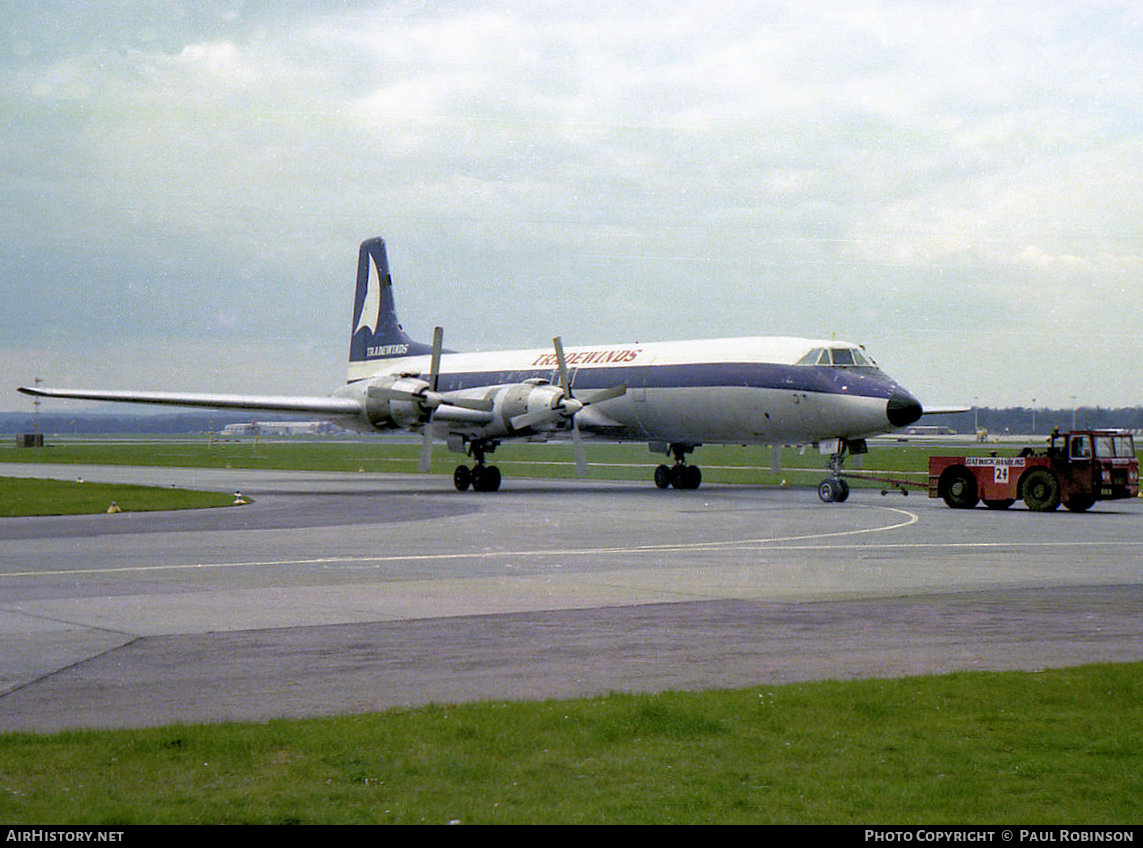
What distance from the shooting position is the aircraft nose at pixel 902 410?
115 ft

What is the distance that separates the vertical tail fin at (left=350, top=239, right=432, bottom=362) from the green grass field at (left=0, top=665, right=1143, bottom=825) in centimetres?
4280

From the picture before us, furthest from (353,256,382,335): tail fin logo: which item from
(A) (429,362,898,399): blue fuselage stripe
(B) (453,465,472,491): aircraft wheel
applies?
(B) (453,465,472,491): aircraft wheel

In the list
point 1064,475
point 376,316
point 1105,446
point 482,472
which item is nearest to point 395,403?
point 482,472

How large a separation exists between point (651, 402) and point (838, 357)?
22.9 ft

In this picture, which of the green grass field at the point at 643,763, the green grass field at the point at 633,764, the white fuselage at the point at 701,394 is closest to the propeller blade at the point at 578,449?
the white fuselage at the point at 701,394

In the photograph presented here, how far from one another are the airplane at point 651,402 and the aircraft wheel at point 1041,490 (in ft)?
12.1

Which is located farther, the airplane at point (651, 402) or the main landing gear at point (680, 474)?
the main landing gear at point (680, 474)

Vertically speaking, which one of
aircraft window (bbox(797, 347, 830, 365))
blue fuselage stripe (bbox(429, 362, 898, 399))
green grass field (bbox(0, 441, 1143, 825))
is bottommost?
green grass field (bbox(0, 441, 1143, 825))

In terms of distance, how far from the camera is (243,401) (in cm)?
4353

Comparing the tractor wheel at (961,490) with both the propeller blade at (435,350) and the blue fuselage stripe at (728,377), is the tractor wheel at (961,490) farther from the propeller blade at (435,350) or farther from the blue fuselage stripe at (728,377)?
the propeller blade at (435,350)

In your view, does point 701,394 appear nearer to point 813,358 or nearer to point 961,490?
point 813,358

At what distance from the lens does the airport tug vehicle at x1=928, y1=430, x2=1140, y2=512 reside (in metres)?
32.7

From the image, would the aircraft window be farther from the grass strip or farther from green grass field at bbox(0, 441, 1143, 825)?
green grass field at bbox(0, 441, 1143, 825)
